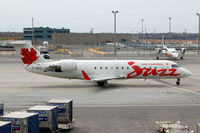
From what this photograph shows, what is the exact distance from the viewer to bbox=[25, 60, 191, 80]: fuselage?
33.8m

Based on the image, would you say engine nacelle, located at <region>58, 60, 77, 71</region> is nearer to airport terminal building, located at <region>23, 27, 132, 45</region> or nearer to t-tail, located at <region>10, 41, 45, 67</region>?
t-tail, located at <region>10, 41, 45, 67</region>

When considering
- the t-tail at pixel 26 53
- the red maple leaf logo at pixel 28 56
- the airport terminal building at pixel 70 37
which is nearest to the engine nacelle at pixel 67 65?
the t-tail at pixel 26 53

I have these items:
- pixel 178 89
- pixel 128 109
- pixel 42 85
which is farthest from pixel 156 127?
pixel 42 85

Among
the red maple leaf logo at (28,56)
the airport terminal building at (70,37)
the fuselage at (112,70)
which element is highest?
the airport terminal building at (70,37)

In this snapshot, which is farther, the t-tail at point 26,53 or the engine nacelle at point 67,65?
the engine nacelle at point 67,65

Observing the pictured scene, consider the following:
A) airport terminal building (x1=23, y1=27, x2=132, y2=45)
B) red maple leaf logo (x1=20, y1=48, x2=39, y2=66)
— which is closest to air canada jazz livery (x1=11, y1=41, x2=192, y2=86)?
red maple leaf logo (x1=20, y1=48, x2=39, y2=66)

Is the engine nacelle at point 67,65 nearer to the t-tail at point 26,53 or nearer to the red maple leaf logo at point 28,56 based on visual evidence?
the t-tail at point 26,53

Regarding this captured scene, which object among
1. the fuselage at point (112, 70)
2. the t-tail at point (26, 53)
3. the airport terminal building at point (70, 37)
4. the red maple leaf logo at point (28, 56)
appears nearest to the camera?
the t-tail at point (26, 53)

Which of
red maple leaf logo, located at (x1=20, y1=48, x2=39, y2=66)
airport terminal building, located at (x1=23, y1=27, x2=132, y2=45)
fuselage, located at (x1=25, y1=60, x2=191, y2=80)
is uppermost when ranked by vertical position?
airport terminal building, located at (x1=23, y1=27, x2=132, y2=45)

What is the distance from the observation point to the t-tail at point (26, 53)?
109 feet

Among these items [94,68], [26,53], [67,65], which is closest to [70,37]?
[94,68]

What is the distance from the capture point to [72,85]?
36.2 metres

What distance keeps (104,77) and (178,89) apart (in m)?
8.05

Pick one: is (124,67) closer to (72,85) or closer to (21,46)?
(72,85)
